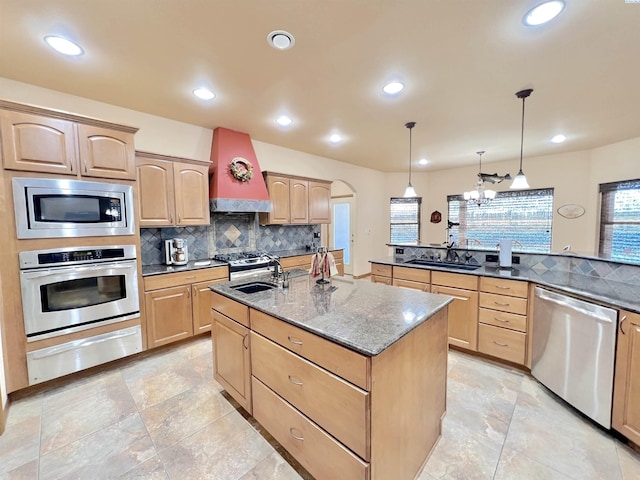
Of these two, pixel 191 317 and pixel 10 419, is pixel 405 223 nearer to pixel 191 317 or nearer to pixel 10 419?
pixel 191 317

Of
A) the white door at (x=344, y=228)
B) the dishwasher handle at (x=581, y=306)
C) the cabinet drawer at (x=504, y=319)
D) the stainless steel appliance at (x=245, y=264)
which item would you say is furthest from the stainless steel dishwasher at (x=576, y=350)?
the white door at (x=344, y=228)

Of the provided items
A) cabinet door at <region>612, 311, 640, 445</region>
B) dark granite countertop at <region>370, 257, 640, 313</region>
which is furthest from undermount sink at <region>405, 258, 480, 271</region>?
cabinet door at <region>612, 311, 640, 445</region>

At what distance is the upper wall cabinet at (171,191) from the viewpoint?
2955 mm

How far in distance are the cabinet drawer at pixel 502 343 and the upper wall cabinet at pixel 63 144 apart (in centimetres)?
388

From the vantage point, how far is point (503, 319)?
2559 mm

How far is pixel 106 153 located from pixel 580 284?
4302 mm

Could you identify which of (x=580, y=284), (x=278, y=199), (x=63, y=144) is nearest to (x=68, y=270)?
(x=63, y=144)

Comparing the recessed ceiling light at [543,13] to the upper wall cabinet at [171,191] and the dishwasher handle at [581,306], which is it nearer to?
the dishwasher handle at [581,306]

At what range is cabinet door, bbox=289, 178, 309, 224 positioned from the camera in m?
4.47

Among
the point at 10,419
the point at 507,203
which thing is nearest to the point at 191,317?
the point at 10,419

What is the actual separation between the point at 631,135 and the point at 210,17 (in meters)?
5.81

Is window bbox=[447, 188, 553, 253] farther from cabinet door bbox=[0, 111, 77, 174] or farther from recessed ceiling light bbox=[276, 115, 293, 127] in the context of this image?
cabinet door bbox=[0, 111, 77, 174]

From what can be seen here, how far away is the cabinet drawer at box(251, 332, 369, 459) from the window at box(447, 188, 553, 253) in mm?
4564

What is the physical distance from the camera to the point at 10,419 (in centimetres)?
197
